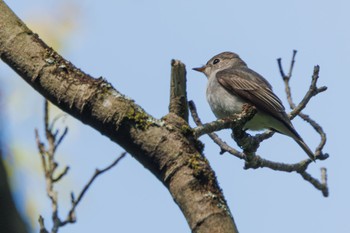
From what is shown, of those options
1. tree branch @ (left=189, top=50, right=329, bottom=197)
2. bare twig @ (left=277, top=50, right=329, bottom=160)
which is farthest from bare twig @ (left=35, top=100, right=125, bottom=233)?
bare twig @ (left=277, top=50, right=329, bottom=160)

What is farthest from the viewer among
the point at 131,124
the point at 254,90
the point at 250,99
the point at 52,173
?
the point at 254,90

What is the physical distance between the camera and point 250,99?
739 cm

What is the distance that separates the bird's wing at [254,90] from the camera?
720 centimetres

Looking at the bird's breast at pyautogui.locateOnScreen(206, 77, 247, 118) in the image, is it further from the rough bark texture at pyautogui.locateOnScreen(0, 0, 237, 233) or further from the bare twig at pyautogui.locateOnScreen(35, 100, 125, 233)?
the rough bark texture at pyautogui.locateOnScreen(0, 0, 237, 233)

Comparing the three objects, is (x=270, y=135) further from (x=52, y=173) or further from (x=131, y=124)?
(x=131, y=124)

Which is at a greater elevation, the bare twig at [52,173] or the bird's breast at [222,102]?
the bird's breast at [222,102]

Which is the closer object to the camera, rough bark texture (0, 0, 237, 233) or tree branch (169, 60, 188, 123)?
rough bark texture (0, 0, 237, 233)

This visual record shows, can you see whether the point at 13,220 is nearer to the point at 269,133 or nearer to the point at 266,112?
the point at 269,133

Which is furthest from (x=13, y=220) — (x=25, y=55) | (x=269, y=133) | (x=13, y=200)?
(x=269, y=133)

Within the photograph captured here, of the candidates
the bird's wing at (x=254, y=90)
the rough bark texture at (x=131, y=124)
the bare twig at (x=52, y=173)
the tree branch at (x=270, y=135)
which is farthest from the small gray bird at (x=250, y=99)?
the rough bark texture at (x=131, y=124)

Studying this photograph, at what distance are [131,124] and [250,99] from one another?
5.28 metres

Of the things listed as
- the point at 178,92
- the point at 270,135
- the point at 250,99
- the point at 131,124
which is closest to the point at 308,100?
the point at 270,135

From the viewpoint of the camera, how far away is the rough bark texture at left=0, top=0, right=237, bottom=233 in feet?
6.36

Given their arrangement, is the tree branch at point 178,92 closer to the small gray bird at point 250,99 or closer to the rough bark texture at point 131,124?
the rough bark texture at point 131,124
